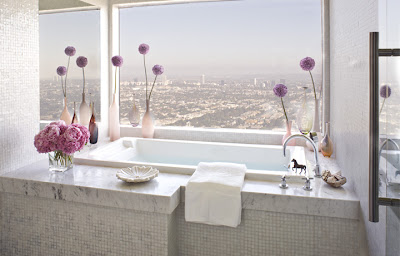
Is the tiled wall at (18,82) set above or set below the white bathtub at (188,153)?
above

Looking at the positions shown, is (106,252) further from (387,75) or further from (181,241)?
(387,75)

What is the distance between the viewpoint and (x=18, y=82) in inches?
105

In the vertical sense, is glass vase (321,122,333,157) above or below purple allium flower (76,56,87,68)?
below

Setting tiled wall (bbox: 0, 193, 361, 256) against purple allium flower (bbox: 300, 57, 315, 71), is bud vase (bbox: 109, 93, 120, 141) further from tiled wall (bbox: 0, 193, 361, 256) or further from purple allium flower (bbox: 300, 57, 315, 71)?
purple allium flower (bbox: 300, 57, 315, 71)

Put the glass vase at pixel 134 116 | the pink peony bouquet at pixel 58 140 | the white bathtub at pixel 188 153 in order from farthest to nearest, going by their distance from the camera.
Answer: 1. the glass vase at pixel 134 116
2. the white bathtub at pixel 188 153
3. the pink peony bouquet at pixel 58 140

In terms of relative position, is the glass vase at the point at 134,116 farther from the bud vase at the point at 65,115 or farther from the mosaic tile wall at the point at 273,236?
the mosaic tile wall at the point at 273,236

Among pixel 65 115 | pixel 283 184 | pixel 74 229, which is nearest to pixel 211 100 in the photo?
pixel 65 115

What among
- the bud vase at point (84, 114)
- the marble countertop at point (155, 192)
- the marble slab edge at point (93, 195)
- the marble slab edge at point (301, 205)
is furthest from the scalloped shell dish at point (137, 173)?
the bud vase at point (84, 114)

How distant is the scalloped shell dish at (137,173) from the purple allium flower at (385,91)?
1555mm

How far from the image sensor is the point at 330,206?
202cm

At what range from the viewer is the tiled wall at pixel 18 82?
2.53m

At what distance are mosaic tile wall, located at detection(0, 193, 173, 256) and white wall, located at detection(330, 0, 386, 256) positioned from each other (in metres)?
1.19

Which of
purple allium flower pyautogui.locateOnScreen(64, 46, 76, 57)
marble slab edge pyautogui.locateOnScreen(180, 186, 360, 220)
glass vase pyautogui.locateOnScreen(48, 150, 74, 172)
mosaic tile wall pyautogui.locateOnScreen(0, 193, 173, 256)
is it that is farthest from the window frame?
mosaic tile wall pyautogui.locateOnScreen(0, 193, 173, 256)

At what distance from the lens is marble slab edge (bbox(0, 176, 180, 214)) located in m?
2.11
